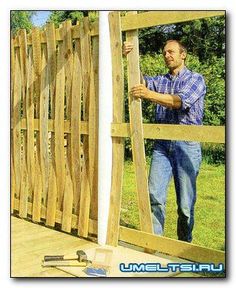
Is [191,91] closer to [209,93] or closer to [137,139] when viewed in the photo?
[209,93]

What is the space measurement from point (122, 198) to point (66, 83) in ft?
3.72

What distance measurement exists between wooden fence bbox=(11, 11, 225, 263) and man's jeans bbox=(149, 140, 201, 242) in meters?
0.13

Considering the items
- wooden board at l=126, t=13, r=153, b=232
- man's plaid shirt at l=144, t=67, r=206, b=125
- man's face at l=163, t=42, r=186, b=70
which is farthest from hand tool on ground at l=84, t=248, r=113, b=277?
man's face at l=163, t=42, r=186, b=70

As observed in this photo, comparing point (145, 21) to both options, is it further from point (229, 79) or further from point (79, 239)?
point (79, 239)

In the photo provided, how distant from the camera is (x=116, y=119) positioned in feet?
14.1

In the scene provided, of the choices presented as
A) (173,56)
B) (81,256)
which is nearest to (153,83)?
(173,56)

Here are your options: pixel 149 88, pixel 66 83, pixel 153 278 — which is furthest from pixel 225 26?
pixel 153 278

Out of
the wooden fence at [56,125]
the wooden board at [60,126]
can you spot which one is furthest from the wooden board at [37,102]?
the wooden board at [60,126]

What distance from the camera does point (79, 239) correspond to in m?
4.58

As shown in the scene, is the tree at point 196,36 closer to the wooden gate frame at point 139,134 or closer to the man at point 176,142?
the man at point 176,142

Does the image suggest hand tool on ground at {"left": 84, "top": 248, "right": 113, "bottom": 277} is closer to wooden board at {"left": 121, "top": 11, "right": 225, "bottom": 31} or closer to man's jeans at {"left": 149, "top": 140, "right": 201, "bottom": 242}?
man's jeans at {"left": 149, "top": 140, "right": 201, "bottom": 242}

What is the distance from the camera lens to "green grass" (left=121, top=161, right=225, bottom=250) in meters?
4.18

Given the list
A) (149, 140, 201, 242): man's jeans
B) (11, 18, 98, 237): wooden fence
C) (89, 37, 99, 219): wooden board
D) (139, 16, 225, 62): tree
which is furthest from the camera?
(11, 18, 98, 237): wooden fence

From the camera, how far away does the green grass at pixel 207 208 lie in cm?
418
